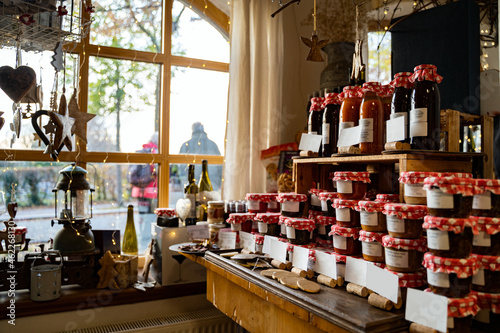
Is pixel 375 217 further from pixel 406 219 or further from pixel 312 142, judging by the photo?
pixel 312 142

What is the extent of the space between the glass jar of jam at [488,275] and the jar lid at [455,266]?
5 cm

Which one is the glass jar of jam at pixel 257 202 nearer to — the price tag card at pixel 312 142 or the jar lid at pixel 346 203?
the price tag card at pixel 312 142

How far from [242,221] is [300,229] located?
1.28ft

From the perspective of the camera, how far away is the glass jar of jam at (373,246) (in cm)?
119

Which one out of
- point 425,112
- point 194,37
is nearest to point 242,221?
point 425,112

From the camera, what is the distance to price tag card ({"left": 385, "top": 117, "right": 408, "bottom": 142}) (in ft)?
3.86

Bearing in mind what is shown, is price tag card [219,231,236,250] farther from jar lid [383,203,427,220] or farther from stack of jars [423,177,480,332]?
stack of jars [423,177,480,332]

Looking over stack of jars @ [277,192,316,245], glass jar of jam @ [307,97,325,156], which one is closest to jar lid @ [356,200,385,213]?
stack of jars @ [277,192,316,245]

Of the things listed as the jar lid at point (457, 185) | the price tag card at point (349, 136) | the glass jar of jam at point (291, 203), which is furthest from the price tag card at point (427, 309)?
the glass jar of jam at point (291, 203)

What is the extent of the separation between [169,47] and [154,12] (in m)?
0.24

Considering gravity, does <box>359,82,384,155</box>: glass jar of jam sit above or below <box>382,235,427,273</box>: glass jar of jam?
above

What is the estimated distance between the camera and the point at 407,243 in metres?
1.09

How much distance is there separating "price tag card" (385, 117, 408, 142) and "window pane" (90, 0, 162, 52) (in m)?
1.82

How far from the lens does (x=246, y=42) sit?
245cm
